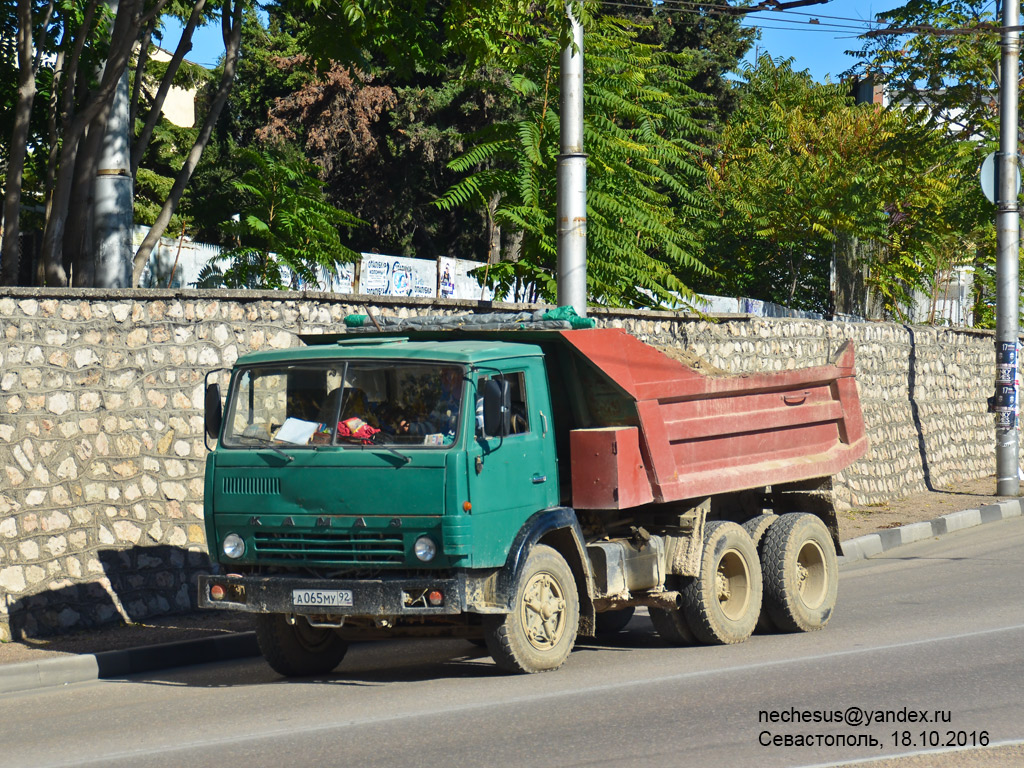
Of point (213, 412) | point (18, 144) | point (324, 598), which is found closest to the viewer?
point (324, 598)

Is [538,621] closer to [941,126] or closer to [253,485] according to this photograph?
[253,485]

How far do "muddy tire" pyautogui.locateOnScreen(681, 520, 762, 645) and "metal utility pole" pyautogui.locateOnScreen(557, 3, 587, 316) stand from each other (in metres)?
3.05

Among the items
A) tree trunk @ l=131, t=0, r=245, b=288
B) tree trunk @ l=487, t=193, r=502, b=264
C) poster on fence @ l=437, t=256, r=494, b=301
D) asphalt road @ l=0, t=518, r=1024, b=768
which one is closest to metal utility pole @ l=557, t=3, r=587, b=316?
asphalt road @ l=0, t=518, r=1024, b=768

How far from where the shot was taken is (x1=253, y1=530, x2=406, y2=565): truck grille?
24.6ft

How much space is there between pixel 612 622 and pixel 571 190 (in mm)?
4054

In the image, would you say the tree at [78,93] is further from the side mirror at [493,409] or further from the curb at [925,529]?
the curb at [925,529]

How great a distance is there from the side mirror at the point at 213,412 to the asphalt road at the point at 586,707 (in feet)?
5.57

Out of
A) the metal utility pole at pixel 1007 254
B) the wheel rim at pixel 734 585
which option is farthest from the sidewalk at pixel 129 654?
the metal utility pole at pixel 1007 254

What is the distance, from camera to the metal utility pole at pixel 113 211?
11.4m

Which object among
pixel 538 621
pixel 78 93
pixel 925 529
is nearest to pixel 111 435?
pixel 538 621

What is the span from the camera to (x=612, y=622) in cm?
1034

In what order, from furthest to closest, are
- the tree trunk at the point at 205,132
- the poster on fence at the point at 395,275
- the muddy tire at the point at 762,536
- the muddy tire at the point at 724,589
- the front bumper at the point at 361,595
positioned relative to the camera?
1. the poster on fence at the point at 395,275
2. the tree trunk at the point at 205,132
3. the muddy tire at the point at 762,536
4. the muddy tire at the point at 724,589
5. the front bumper at the point at 361,595

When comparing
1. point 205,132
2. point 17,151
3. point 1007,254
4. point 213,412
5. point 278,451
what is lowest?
point 278,451

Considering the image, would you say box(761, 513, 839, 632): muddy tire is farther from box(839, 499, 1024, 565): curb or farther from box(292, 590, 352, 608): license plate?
box(292, 590, 352, 608): license plate
